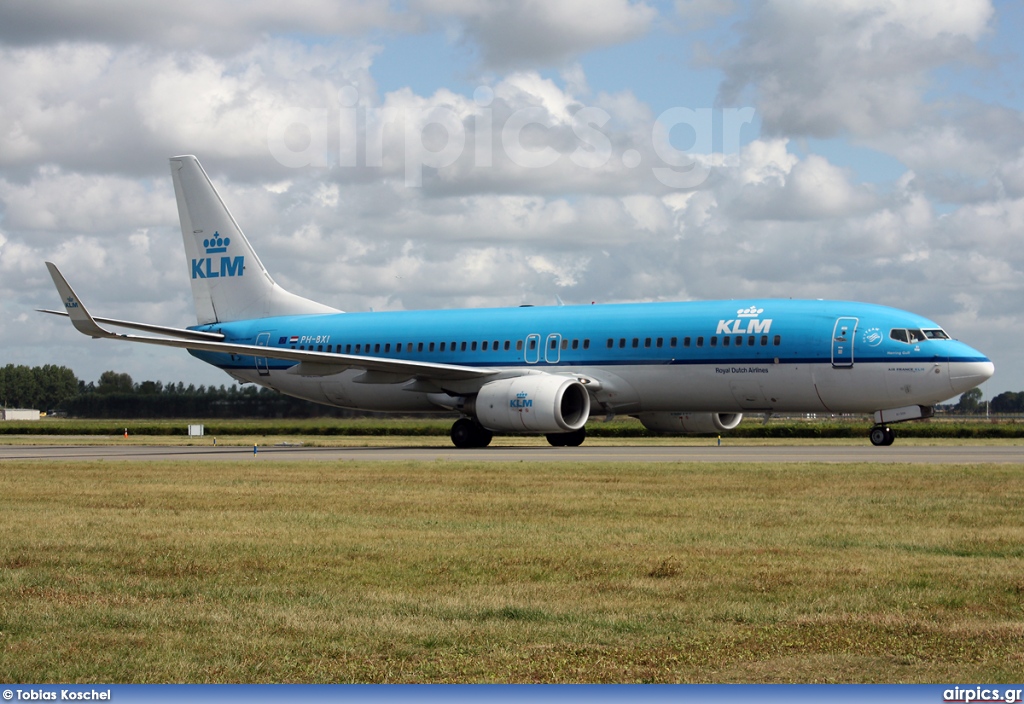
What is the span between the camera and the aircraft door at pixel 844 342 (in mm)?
30312

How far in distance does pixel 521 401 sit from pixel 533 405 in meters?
0.41

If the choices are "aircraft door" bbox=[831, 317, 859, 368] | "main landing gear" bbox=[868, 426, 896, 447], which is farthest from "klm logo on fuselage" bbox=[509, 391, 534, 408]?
"main landing gear" bbox=[868, 426, 896, 447]

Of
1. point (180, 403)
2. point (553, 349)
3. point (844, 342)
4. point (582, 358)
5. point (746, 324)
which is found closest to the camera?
point (844, 342)

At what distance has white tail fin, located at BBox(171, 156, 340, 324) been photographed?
139 feet

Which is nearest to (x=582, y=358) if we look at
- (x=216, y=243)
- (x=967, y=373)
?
(x=967, y=373)

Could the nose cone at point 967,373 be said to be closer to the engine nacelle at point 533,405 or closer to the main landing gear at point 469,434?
the engine nacelle at point 533,405

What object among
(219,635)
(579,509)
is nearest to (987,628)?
(219,635)

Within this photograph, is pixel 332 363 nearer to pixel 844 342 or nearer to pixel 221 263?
pixel 221 263

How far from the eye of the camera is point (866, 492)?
16.9 meters

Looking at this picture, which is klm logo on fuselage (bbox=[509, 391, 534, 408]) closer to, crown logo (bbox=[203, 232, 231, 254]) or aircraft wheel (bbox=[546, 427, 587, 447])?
aircraft wheel (bbox=[546, 427, 587, 447])

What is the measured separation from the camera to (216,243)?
43094mm

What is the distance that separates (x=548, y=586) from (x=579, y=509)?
5.76 metres

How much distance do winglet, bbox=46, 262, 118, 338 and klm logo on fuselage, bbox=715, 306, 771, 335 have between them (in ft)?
53.5

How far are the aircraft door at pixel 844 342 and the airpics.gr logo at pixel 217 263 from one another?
2143 centimetres
